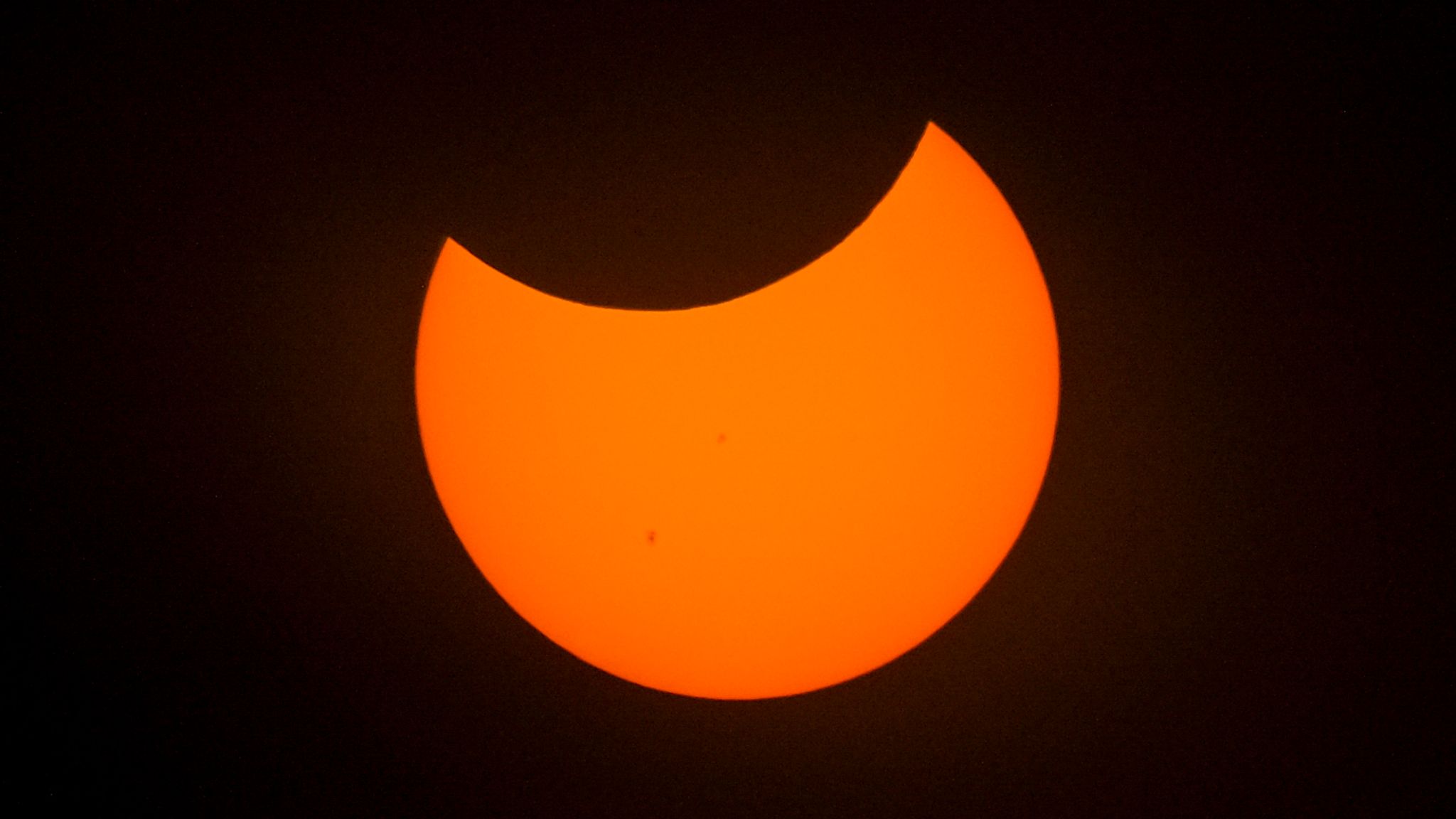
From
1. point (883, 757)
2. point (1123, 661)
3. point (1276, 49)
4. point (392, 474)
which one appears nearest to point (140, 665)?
point (392, 474)

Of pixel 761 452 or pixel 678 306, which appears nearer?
pixel 678 306

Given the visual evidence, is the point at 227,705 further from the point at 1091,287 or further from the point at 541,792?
the point at 1091,287

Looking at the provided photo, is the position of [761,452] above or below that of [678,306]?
below
